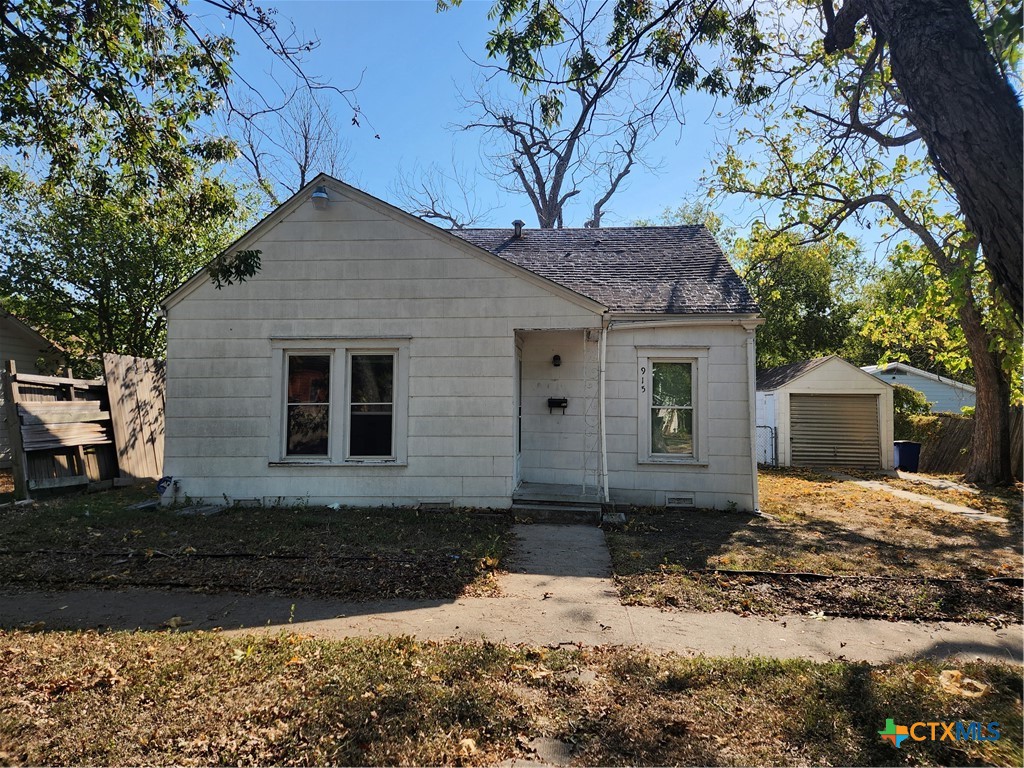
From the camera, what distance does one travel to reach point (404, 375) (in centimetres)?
878

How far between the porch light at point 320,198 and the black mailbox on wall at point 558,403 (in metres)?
4.81

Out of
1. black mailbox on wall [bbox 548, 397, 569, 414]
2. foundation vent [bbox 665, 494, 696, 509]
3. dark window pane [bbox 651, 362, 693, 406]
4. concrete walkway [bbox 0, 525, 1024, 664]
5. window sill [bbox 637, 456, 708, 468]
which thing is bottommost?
concrete walkway [bbox 0, 525, 1024, 664]

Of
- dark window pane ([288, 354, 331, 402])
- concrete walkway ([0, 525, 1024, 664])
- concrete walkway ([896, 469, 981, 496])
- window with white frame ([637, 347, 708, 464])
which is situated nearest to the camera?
concrete walkway ([0, 525, 1024, 664])

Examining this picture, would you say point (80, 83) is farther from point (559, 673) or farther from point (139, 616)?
point (559, 673)

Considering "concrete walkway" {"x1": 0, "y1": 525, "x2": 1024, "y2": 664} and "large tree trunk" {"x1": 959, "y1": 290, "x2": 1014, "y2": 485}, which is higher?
"large tree trunk" {"x1": 959, "y1": 290, "x2": 1014, "y2": 485}

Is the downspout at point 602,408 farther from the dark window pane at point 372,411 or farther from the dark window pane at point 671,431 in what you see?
the dark window pane at point 372,411

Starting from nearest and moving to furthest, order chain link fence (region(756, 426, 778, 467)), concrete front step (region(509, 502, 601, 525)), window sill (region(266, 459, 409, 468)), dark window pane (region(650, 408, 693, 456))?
concrete front step (region(509, 502, 601, 525)) → window sill (region(266, 459, 409, 468)) → dark window pane (region(650, 408, 693, 456)) → chain link fence (region(756, 426, 778, 467))

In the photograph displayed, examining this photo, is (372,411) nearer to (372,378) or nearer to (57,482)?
(372,378)

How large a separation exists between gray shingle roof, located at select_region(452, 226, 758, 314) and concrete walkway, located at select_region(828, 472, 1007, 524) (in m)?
5.26

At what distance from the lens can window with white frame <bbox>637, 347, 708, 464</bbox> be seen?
30.8ft

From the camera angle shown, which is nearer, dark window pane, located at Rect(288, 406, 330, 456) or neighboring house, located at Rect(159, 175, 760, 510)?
neighboring house, located at Rect(159, 175, 760, 510)

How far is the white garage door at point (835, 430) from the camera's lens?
16.3m

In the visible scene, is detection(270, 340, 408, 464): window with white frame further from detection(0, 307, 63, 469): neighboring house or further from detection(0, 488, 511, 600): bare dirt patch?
detection(0, 307, 63, 469): neighboring house

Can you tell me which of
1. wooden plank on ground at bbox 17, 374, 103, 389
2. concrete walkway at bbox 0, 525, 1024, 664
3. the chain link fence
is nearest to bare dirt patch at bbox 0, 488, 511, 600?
concrete walkway at bbox 0, 525, 1024, 664
